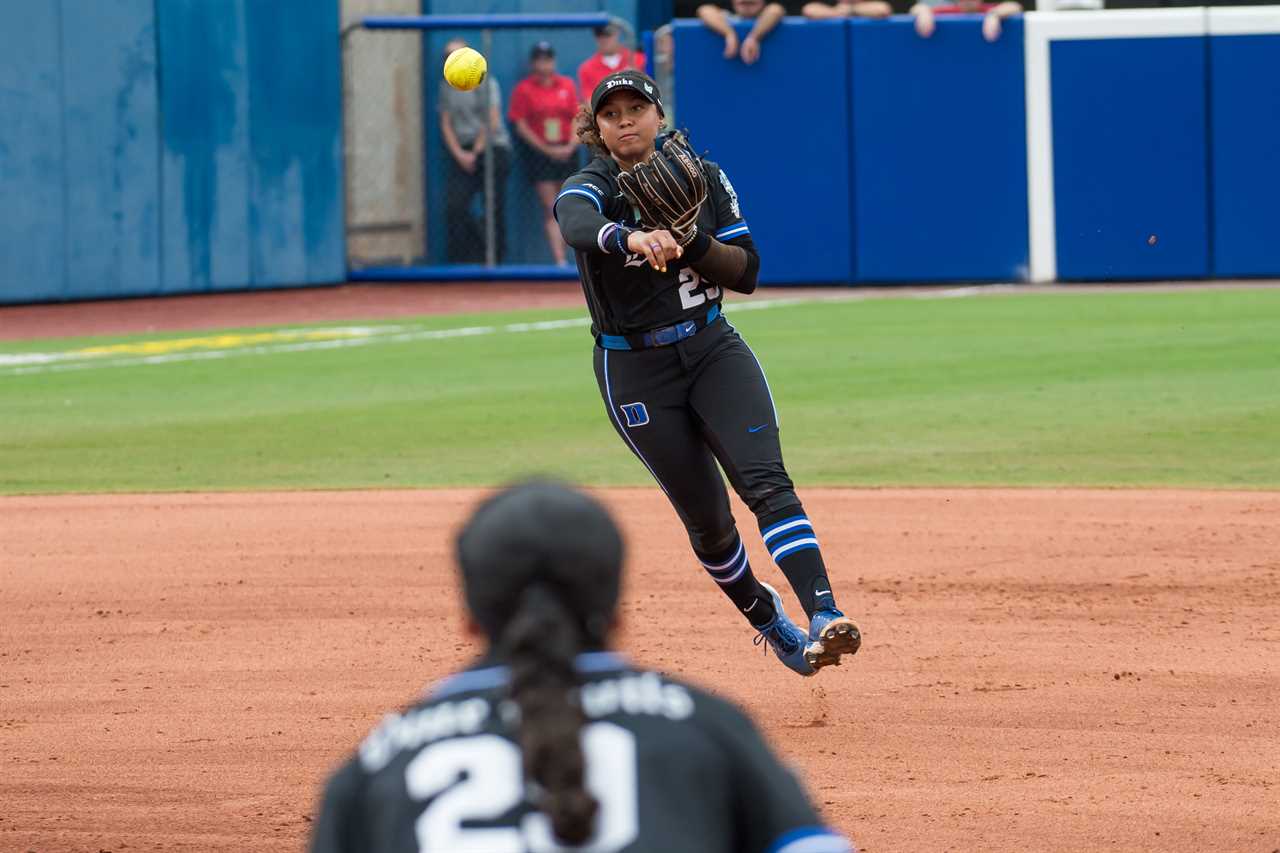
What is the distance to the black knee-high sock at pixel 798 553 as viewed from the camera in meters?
5.86

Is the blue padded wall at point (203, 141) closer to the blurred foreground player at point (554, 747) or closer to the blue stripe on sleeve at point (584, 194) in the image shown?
the blue stripe on sleeve at point (584, 194)

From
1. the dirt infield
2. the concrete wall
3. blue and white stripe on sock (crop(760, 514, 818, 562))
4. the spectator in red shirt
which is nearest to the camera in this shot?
the dirt infield

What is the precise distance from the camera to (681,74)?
20016mm

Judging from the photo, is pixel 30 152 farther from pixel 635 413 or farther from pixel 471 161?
pixel 635 413

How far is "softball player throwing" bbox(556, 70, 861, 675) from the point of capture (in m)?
5.86

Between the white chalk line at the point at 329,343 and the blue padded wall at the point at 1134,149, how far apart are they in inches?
56.7

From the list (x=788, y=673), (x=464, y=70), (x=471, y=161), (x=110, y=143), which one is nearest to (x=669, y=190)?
(x=788, y=673)

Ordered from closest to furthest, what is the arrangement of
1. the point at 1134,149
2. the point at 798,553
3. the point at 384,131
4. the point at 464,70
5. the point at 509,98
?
the point at 798,553, the point at 464,70, the point at 1134,149, the point at 509,98, the point at 384,131

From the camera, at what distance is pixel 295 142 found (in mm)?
20969

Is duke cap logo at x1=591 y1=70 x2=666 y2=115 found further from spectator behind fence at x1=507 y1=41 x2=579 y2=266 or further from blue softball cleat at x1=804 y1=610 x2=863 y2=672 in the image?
spectator behind fence at x1=507 y1=41 x2=579 y2=266

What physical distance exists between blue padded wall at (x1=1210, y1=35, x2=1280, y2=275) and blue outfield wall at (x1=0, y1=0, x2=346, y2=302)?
9.18 meters

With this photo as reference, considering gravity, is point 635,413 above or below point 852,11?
below

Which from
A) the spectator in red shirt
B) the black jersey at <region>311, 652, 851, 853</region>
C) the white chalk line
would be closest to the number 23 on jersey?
the black jersey at <region>311, 652, 851, 853</region>

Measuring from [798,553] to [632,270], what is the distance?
101cm
